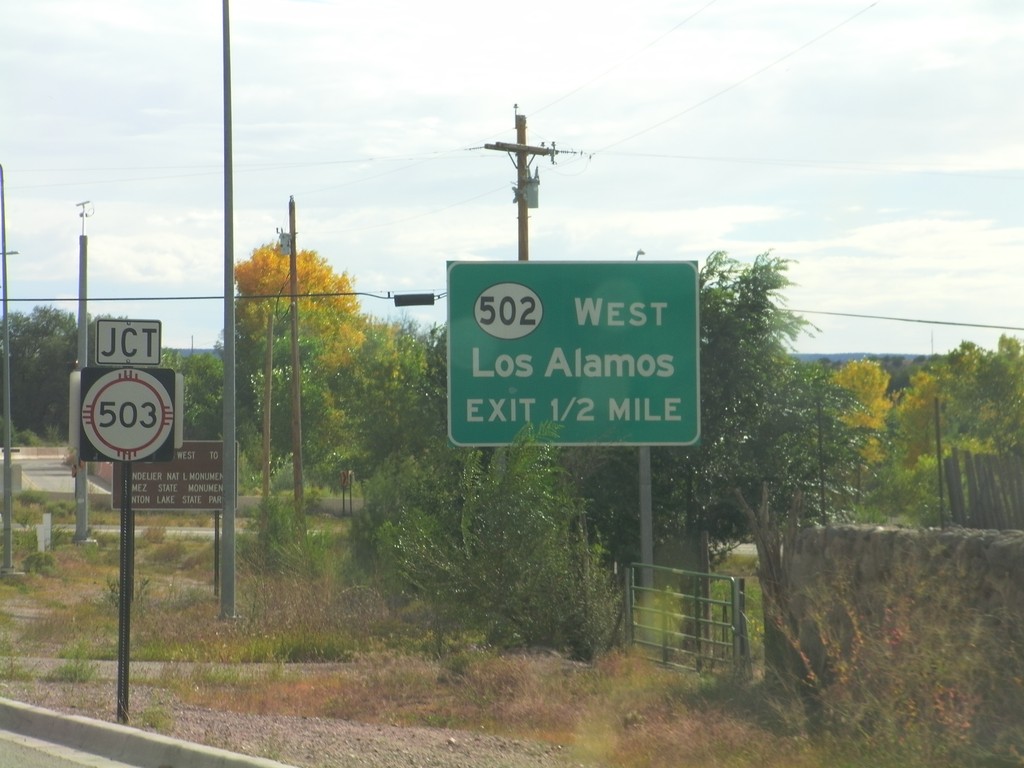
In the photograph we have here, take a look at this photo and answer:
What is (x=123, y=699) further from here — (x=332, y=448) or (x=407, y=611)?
(x=332, y=448)

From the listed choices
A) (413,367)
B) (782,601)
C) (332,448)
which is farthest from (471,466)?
(332,448)

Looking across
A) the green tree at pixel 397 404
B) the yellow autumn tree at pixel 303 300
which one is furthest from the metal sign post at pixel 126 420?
the yellow autumn tree at pixel 303 300

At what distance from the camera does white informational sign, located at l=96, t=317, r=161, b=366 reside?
33.2ft

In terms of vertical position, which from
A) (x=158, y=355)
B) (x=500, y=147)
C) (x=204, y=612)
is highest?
(x=500, y=147)

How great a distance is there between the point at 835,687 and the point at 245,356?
8357 cm

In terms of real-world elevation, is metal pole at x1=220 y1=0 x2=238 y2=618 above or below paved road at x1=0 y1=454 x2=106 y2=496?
above

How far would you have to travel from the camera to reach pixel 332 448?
76.8 metres

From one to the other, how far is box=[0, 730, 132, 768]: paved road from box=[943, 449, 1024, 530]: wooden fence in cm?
680

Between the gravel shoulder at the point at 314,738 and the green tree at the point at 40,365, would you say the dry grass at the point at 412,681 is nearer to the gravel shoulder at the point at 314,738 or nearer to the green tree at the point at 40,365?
the gravel shoulder at the point at 314,738

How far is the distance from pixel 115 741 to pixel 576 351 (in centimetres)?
804

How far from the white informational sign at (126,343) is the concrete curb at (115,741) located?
268cm

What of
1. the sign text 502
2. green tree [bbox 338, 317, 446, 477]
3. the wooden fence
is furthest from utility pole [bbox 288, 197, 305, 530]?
the wooden fence

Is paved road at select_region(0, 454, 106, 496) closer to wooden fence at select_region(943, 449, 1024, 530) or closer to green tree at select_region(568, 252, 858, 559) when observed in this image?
green tree at select_region(568, 252, 858, 559)


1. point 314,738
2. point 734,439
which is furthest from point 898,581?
point 734,439
